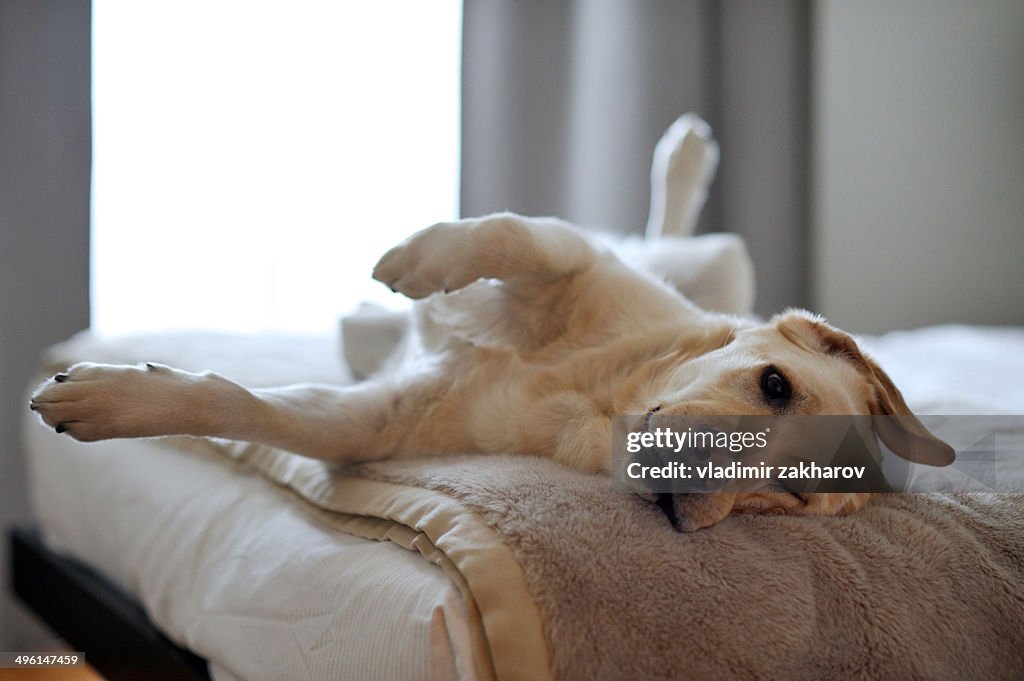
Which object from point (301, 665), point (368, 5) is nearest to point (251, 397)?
point (301, 665)

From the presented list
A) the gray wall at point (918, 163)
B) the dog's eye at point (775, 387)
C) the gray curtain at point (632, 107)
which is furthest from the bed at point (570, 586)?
the gray wall at point (918, 163)

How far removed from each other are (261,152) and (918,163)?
111 inches

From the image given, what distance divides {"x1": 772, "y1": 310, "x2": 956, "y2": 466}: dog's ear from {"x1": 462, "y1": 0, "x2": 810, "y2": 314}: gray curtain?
2513 mm

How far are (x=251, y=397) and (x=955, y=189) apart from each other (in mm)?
3489

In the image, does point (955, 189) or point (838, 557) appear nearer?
point (838, 557)

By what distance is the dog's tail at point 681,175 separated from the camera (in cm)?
241

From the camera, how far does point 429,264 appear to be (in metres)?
1.15

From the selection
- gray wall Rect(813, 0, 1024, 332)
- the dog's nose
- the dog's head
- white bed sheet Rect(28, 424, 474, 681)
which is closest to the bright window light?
white bed sheet Rect(28, 424, 474, 681)

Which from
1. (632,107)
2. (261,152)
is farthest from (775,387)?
(632,107)

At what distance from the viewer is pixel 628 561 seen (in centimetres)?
82

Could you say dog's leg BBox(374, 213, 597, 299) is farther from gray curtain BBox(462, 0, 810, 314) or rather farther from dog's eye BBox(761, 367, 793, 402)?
gray curtain BBox(462, 0, 810, 314)

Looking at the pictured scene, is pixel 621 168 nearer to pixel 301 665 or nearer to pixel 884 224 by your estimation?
pixel 884 224

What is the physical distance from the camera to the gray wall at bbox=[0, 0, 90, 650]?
2.84 metres

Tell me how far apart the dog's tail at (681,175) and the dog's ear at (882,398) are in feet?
4.34
